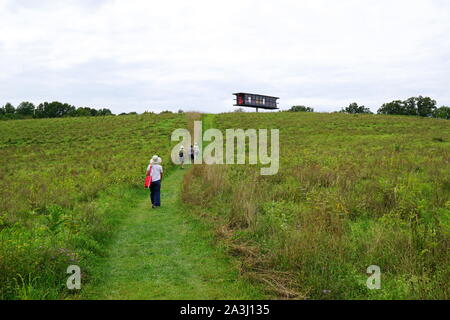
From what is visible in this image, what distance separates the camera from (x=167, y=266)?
6336 mm

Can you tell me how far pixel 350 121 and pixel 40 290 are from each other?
154 ft

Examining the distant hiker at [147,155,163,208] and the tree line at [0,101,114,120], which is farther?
the tree line at [0,101,114,120]

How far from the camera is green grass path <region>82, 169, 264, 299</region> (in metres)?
5.29

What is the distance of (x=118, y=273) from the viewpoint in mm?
6074

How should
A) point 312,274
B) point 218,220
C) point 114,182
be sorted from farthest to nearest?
point 114,182 → point 218,220 → point 312,274

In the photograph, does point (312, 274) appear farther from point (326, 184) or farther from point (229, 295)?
point (326, 184)

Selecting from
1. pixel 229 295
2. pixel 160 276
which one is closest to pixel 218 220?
pixel 160 276

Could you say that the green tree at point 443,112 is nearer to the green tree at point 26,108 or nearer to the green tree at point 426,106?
the green tree at point 426,106

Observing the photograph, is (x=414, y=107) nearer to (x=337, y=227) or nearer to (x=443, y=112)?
(x=443, y=112)

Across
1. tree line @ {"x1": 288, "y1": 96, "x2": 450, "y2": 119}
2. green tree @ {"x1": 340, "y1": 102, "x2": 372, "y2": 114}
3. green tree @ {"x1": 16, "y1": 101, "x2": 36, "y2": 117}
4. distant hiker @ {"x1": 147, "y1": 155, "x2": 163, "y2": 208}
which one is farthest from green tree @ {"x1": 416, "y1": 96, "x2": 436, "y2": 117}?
green tree @ {"x1": 16, "y1": 101, "x2": 36, "y2": 117}

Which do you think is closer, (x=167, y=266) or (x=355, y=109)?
(x=167, y=266)

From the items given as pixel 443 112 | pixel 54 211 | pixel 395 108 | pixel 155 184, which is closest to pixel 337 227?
pixel 54 211

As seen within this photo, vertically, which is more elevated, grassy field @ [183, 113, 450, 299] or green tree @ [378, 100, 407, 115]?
green tree @ [378, 100, 407, 115]

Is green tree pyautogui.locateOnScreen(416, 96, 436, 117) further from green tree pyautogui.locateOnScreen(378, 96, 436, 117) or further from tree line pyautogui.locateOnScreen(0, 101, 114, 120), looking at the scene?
tree line pyautogui.locateOnScreen(0, 101, 114, 120)
